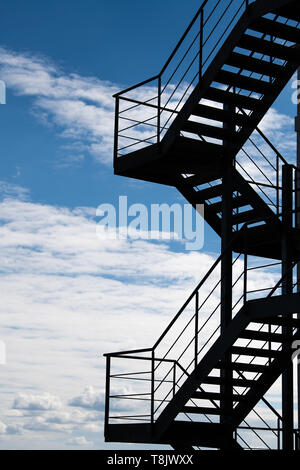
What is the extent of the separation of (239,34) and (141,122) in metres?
2.95

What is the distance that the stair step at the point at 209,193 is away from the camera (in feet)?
52.7

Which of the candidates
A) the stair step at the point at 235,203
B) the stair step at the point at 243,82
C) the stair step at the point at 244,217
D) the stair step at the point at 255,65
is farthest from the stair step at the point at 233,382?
the stair step at the point at 255,65

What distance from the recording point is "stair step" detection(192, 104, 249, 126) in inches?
586

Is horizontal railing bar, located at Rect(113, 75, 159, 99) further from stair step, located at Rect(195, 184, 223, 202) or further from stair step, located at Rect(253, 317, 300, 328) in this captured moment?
stair step, located at Rect(253, 317, 300, 328)

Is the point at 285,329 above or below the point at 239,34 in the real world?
below

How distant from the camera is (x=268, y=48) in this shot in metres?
14.6

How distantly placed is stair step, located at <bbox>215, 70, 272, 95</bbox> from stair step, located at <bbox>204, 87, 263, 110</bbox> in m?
0.18

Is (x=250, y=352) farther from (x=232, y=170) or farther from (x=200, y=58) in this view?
(x=200, y=58)

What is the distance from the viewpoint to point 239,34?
14141mm

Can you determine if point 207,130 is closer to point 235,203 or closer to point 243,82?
point 243,82
